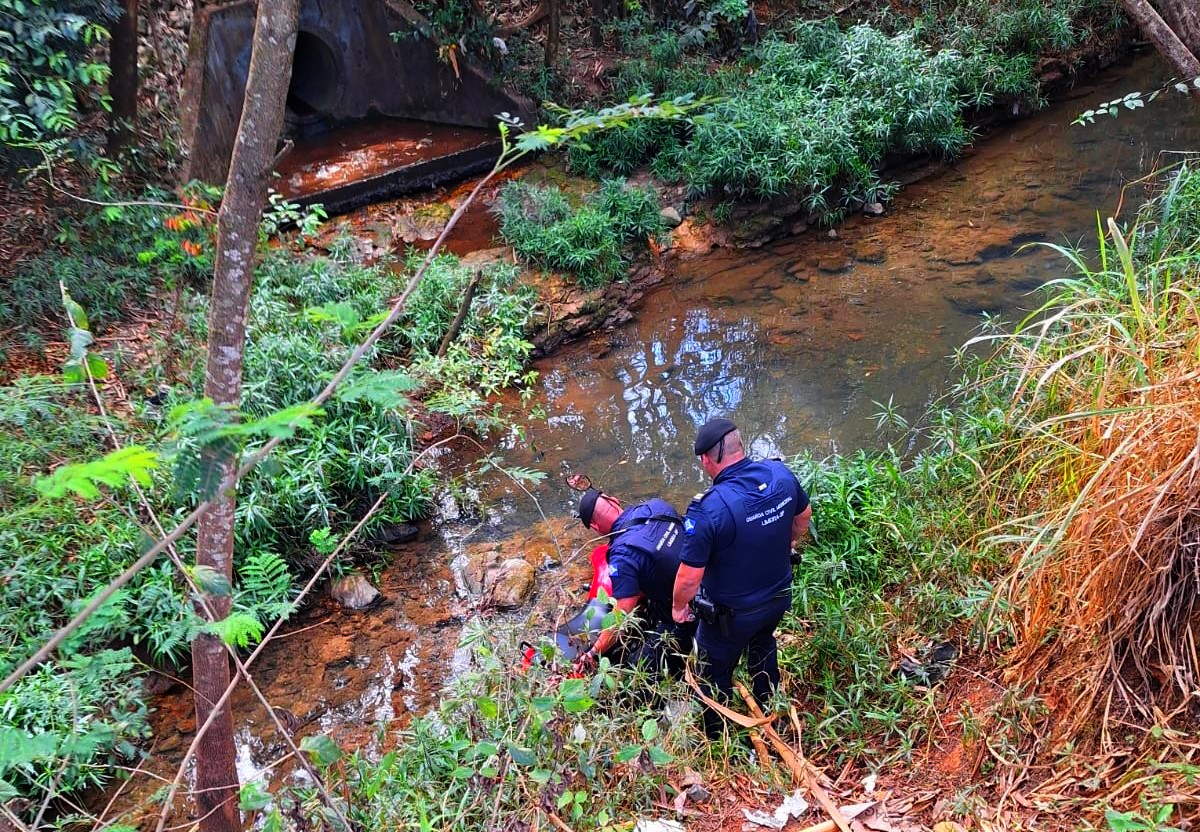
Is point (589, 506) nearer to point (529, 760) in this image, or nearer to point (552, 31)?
point (529, 760)

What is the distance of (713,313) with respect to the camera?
783 cm

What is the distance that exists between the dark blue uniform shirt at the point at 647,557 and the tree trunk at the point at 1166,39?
324 cm

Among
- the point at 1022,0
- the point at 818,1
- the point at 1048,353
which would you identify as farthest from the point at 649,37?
the point at 1048,353

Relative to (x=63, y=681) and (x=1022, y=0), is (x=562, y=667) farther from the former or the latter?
(x=1022, y=0)

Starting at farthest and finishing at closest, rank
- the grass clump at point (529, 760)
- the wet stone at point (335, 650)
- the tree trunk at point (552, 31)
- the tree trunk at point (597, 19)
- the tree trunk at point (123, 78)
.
Answer: the tree trunk at point (597, 19), the tree trunk at point (552, 31), the tree trunk at point (123, 78), the wet stone at point (335, 650), the grass clump at point (529, 760)

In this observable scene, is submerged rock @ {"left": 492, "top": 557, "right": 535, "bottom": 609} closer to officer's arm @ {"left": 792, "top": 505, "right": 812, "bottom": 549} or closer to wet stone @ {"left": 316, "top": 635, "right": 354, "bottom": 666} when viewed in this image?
wet stone @ {"left": 316, "top": 635, "right": 354, "bottom": 666}

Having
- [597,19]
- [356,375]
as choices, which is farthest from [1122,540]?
[597,19]

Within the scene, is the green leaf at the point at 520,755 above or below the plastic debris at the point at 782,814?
above

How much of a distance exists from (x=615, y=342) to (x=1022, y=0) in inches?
295

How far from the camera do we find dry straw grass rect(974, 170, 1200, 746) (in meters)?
2.66

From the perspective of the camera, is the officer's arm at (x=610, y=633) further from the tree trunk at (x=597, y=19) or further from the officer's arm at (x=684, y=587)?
the tree trunk at (x=597, y=19)

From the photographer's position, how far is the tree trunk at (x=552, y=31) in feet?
33.0

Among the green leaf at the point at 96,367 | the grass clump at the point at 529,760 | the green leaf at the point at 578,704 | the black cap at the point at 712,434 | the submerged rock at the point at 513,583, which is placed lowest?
the submerged rock at the point at 513,583

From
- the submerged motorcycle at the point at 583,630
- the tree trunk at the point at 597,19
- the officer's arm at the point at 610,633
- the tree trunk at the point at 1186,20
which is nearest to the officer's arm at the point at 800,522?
the officer's arm at the point at 610,633
